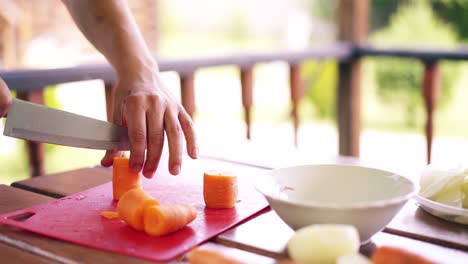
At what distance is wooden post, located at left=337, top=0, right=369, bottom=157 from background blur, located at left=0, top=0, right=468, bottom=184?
1.58 meters

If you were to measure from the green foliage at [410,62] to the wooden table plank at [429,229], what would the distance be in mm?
5067

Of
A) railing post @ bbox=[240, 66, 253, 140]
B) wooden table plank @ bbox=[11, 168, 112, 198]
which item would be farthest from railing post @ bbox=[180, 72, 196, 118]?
wooden table plank @ bbox=[11, 168, 112, 198]

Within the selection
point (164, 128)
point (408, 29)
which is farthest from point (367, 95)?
point (164, 128)

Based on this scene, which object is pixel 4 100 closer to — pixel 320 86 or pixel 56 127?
pixel 56 127

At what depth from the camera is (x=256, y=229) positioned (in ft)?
A: 3.12

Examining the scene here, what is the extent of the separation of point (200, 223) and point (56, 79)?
1.04m

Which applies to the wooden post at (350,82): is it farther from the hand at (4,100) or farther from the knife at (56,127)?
the hand at (4,100)

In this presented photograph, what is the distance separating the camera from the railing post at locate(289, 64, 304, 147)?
9.11ft

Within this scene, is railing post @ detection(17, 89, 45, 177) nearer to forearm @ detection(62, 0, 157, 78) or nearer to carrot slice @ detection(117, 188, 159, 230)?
forearm @ detection(62, 0, 157, 78)

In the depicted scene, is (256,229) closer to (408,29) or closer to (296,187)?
(296,187)

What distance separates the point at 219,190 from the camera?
1.02m

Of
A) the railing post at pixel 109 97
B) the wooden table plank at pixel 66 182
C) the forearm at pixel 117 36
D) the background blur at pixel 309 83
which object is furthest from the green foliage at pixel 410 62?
the wooden table plank at pixel 66 182

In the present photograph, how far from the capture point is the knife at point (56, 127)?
102 centimetres

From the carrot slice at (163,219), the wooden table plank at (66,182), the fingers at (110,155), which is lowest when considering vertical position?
the wooden table plank at (66,182)
